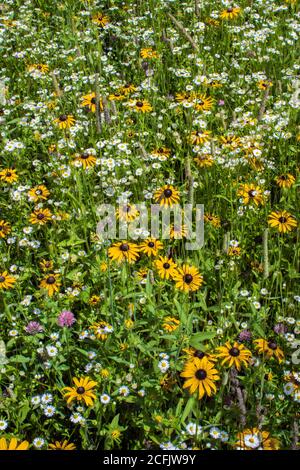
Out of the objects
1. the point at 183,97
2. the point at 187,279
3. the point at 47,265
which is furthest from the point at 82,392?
the point at 183,97

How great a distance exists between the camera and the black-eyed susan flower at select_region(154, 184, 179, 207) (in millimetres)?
3631

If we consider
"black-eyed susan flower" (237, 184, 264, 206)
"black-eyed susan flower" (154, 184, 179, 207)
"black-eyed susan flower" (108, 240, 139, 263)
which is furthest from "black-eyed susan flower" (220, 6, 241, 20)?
"black-eyed susan flower" (108, 240, 139, 263)

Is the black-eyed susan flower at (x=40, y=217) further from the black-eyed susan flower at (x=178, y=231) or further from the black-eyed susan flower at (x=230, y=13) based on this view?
the black-eyed susan flower at (x=230, y=13)

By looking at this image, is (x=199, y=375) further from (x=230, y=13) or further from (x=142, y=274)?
(x=230, y=13)

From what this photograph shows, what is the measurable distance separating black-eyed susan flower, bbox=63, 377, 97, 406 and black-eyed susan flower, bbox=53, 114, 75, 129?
2232 mm

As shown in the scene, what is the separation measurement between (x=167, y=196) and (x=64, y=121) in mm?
1209

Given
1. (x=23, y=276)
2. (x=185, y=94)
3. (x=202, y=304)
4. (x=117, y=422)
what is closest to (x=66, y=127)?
(x=185, y=94)

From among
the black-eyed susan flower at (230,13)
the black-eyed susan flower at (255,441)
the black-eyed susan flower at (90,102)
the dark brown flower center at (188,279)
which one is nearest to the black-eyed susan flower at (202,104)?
the black-eyed susan flower at (90,102)

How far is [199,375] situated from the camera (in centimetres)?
251

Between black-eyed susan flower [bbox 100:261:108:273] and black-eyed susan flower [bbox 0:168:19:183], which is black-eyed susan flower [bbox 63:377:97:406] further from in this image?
black-eyed susan flower [bbox 0:168:19:183]

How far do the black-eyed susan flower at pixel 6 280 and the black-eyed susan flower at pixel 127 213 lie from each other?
80cm

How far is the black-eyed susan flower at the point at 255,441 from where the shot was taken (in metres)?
2.39

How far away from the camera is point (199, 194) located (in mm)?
4043

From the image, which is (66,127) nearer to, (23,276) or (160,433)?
(23,276)
